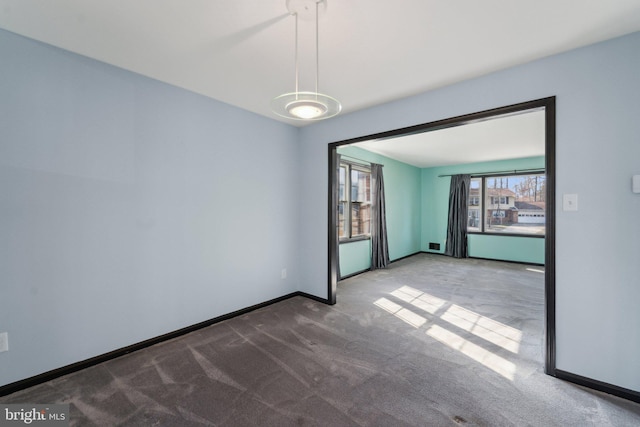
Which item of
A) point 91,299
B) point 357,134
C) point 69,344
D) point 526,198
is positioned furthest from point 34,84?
point 526,198

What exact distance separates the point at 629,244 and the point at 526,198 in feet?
17.7

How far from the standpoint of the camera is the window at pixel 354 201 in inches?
205

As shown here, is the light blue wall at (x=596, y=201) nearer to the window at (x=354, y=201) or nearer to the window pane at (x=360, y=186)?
the window at (x=354, y=201)

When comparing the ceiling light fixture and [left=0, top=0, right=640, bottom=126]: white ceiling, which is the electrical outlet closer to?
[left=0, top=0, right=640, bottom=126]: white ceiling

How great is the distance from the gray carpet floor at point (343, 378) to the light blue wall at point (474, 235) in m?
3.40

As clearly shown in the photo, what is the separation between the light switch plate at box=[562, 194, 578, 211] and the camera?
2053 millimetres

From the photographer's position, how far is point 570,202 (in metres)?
2.07

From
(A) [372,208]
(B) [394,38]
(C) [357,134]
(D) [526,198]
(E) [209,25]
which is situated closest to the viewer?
(E) [209,25]

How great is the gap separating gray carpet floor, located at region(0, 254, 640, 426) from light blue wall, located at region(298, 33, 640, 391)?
1.02 feet

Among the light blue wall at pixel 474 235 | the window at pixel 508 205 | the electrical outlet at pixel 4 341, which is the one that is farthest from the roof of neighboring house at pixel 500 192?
the electrical outlet at pixel 4 341

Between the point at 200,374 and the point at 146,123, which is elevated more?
Answer: the point at 146,123

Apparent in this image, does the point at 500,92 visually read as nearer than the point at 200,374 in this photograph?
No

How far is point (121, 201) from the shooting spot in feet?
7.90

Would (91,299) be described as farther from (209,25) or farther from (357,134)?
(357,134)
